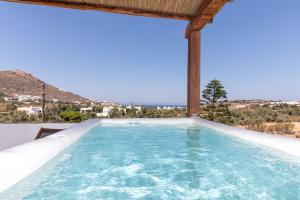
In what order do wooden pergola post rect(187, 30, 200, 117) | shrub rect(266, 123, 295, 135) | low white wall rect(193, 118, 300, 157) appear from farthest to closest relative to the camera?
shrub rect(266, 123, 295, 135)
wooden pergola post rect(187, 30, 200, 117)
low white wall rect(193, 118, 300, 157)

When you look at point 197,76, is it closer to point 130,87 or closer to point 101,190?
point 101,190

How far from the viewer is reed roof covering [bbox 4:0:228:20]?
389 cm

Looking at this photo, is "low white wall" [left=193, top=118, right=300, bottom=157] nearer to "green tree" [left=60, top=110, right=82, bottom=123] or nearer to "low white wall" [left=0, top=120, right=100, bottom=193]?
"low white wall" [left=0, top=120, right=100, bottom=193]

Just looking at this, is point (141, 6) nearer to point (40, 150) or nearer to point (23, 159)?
point (40, 150)

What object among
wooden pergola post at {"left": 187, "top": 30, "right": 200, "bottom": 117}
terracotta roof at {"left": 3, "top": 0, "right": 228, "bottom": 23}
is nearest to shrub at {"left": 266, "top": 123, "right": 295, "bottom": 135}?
wooden pergola post at {"left": 187, "top": 30, "right": 200, "bottom": 117}

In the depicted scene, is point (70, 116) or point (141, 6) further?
point (70, 116)

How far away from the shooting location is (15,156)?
133 centimetres

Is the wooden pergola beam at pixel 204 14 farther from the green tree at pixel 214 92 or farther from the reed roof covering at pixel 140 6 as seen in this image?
the green tree at pixel 214 92

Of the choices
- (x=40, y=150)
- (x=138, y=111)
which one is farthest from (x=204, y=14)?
(x=138, y=111)

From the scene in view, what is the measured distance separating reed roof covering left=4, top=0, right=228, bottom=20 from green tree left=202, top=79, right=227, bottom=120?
4769mm

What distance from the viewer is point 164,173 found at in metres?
1.68

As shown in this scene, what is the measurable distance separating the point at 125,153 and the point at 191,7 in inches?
120

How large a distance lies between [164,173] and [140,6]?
11.0 feet

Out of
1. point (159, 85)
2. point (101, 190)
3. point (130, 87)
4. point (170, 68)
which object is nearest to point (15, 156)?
point (101, 190)
